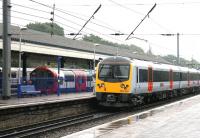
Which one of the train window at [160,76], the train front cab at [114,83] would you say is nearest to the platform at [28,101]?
the train front cab at [114,83]

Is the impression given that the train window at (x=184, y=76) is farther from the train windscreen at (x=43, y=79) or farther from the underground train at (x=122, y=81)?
the underground train at (x=122, y=81)

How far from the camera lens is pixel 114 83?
22375mm

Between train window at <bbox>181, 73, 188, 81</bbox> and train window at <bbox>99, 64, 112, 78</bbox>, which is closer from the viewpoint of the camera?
train window at <bbox>99, 64, 112, 78</bbox>

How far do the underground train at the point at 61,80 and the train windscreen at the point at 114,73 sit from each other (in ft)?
22.9

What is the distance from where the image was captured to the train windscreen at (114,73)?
2232 centimetres

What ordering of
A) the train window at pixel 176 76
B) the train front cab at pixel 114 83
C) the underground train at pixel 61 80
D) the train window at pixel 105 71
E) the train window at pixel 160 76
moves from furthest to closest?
the train window at pixel 176 76, the underground train at pixel 61 80, the train window at pixel 160 76, the train window at pixel 105 71, the train front cab at pixel 114 83

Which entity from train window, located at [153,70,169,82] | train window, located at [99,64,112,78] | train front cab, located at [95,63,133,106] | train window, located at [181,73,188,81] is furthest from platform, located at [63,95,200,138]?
train window, located at [181,73,188,81]

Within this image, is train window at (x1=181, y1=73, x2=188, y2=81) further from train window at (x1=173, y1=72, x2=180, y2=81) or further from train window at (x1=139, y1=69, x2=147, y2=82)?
train window at (x1=139, y1=69, x2=147, y2=82)

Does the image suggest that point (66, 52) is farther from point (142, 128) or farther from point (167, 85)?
point (142, 128)

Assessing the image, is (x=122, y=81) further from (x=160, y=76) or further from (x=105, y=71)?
(x=160, y=76)

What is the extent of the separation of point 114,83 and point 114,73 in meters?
0.55

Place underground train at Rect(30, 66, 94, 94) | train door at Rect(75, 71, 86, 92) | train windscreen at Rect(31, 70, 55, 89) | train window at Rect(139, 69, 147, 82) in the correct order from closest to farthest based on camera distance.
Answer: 1. train window at Rect(139, 69, 147, 82)
2. train windscreen at Rect(31, 70, 55, 89)
3. underground train at Rect(30, 66, 94, 94)
4. train door at Rect(75, 71, 86, 92)

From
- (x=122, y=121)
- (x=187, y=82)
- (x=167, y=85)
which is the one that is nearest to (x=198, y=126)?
(x=122, y=121)

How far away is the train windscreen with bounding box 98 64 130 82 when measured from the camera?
22317 mm
